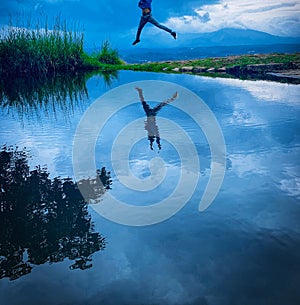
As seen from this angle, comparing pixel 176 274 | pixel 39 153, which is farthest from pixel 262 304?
pixel 39 153

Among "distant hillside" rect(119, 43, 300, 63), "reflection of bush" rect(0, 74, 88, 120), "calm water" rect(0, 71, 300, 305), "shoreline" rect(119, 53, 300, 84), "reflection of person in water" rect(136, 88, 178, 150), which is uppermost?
"distant hillside" rect(119, 43, 300, 63)

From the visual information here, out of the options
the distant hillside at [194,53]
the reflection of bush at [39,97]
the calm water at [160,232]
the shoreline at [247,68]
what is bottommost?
the calm water at [160,232]

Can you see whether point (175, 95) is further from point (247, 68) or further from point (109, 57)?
point (109, 57)

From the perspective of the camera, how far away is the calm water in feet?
6.88

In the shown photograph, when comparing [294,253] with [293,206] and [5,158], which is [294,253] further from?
[5,158]

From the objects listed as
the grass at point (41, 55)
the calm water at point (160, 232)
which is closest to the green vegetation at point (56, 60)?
the grass at point (41, 55)

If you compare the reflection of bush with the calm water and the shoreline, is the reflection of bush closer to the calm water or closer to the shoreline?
the calm water

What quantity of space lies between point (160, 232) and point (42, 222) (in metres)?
1.08

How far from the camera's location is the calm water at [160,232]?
6.88ft

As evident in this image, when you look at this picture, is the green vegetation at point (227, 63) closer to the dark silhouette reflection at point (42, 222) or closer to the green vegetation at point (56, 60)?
the green vegetation at point (56, 60)

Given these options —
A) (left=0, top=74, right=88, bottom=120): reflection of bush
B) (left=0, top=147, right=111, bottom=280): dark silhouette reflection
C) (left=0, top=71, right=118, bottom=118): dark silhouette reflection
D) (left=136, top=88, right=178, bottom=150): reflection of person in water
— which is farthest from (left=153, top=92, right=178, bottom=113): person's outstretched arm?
(left=0, top=147, right=111, bottom=280): dark silhouette reflection

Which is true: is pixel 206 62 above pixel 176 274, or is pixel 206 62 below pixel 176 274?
above

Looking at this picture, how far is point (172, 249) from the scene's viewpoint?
2.50 metres

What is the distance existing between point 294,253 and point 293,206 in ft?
2.55
